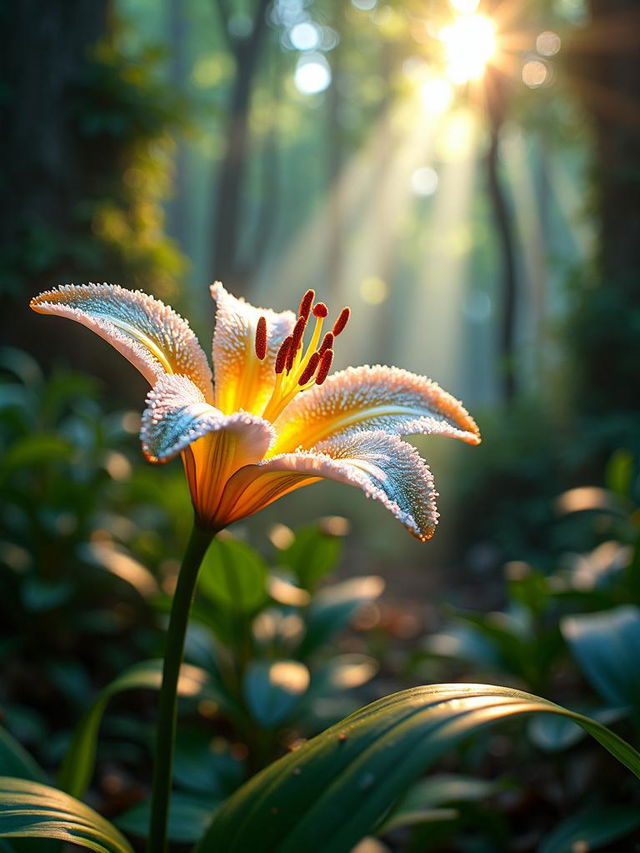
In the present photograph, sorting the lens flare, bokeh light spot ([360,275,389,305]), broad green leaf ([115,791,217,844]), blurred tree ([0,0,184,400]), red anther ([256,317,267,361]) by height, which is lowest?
broad green leaf ([115,791,217,844])

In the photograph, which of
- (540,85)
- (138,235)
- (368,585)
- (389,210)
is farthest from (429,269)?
(368,585)

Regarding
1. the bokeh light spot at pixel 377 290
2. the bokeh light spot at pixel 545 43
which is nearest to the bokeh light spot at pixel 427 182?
the bokeh light spot at pixel 377 290

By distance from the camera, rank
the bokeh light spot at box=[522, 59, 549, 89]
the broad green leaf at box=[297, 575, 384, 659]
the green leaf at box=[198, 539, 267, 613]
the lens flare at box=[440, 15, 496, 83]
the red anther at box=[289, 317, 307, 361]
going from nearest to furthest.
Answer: the red anther at box=[289, 317, 307, 361] → the green leaf at box=[198, 539, 267, 613] → the broad green leaf at box=[297, 575, 384, 659] → the lens flare at box=[440, 15, 496, 83] → the bokeh light spot at box=[522, 59, 549, 89]

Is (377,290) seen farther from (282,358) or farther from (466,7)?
(282,358)

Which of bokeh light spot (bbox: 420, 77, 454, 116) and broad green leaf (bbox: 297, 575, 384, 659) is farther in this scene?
bokeh light spot (bbox: 420, 77, 454, 116)

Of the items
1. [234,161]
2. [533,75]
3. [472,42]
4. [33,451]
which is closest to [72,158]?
[33,451]

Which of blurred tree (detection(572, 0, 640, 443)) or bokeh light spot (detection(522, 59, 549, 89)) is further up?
bokeh light spot (detection(522, 59, 549, 89))

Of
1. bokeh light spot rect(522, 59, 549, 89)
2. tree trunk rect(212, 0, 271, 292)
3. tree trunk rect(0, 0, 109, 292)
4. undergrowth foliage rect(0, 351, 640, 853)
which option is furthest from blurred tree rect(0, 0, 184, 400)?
bokeh light spot rect(522, 59, 549, 89)

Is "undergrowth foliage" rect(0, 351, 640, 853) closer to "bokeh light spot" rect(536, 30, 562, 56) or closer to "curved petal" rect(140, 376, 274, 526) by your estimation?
"curved petal" rect(140, 376, 274, 526)
